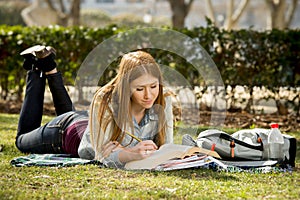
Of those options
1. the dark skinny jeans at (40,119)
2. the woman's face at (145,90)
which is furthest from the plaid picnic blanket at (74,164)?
the woman's face at (145,90)

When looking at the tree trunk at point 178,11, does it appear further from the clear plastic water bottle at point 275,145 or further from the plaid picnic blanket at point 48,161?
the plaid picnic blanket at point 48,161

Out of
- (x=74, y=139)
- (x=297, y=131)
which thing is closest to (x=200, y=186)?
(x=74, y=139)

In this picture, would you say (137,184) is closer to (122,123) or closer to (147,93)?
(122,123)

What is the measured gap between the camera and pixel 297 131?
8.29 m

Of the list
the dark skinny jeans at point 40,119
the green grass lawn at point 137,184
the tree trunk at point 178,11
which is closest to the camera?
the green grass lawn at point 137,184

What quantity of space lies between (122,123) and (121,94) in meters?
0.22

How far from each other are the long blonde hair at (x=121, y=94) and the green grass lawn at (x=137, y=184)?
0.33 meters

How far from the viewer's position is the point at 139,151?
489cm

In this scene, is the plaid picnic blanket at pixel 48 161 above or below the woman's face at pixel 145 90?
below

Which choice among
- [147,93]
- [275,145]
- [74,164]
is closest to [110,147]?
[74,164]

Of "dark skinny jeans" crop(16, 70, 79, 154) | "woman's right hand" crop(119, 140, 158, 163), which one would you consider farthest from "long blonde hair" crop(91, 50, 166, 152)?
"dark skinny jeans" crop(16, 70, 79, 154)

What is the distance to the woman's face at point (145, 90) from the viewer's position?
486 cm

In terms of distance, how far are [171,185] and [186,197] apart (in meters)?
0.32

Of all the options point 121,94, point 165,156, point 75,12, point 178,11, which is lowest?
point 165,156
